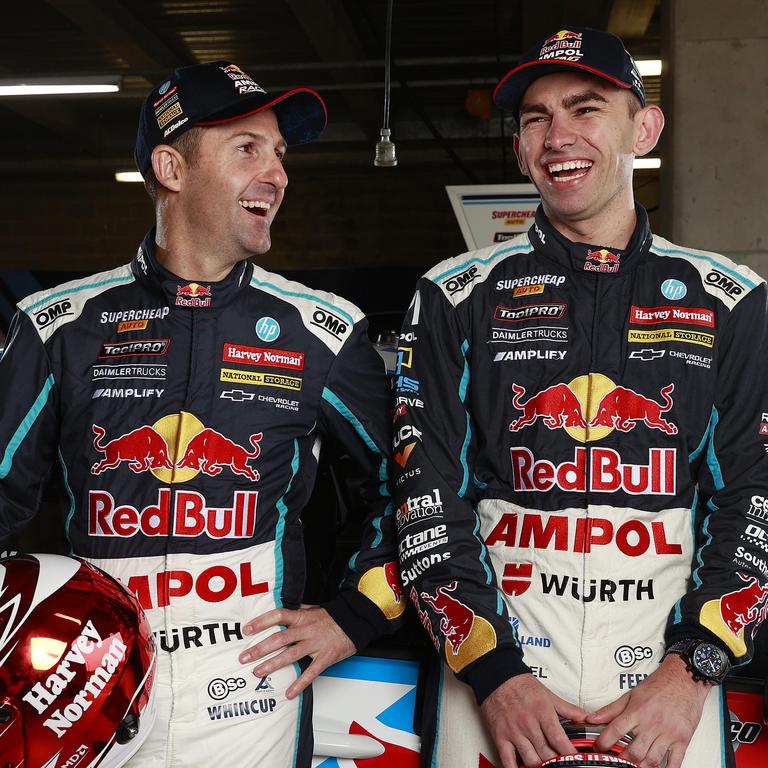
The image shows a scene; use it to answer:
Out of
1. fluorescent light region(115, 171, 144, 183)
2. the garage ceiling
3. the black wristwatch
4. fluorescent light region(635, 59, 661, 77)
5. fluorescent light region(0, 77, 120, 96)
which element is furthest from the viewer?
fluorescent light region(115, 171, 144, 183)

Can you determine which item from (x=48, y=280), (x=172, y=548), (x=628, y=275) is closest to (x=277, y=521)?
(x=172, y=548)

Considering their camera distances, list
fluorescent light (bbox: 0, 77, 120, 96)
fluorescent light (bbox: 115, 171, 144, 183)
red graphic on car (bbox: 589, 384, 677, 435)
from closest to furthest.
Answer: red graphic on car (bbox: 589, 384, 677, 435)
fluorescent light (bbox: 0, 77, 120, 96)
fluorescent light (bbox: 115, 171, 144, 183)

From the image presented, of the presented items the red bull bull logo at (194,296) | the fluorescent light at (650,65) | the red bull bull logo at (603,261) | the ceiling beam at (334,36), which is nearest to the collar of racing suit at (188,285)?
the red bull bull logo at (194,296)

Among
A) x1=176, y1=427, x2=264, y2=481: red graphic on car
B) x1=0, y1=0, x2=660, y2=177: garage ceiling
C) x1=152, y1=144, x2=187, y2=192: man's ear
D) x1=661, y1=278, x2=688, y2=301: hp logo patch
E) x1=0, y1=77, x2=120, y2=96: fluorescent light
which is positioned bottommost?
x1=176, y1=427, x2=264, y2=481: red graphic on car

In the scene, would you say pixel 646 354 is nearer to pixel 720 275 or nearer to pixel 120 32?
pixel 720 275

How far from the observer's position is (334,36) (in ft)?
25.6

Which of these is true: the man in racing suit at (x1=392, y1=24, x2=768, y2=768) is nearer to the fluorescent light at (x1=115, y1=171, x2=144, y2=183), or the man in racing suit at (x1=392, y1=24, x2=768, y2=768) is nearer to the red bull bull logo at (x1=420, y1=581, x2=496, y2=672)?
the red bull bull logo at (x1=420, y1=581, x2=496, y2=672)

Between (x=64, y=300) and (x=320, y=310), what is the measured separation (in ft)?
1.55

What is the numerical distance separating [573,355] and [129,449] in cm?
76

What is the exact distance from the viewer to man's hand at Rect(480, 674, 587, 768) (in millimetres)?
1339

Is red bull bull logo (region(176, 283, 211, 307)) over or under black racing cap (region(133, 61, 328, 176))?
under

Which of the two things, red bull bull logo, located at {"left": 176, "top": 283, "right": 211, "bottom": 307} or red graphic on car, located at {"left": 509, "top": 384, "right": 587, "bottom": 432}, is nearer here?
red graphic on car, located at {"left": 509, "top": 384, "right": 587, "bottom": 432}

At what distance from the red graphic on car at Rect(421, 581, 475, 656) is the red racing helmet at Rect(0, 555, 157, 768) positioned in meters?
0.45

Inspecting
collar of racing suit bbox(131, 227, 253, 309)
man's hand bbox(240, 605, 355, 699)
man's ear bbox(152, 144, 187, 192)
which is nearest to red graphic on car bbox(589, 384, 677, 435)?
man's hand bbox(240, 605, 355, 699)
